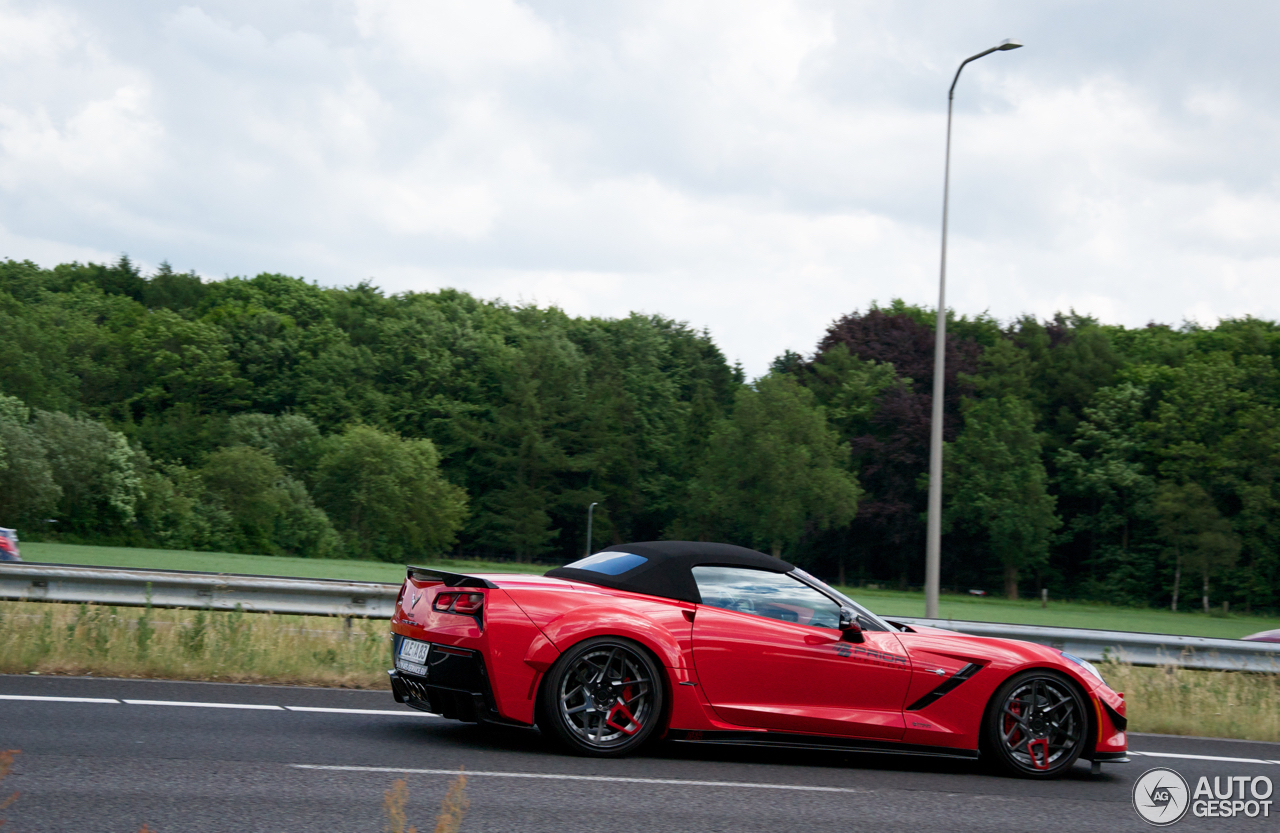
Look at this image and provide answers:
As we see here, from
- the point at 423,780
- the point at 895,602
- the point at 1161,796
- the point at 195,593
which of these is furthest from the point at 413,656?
the point at 895,602

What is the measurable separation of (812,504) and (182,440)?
3576 cm

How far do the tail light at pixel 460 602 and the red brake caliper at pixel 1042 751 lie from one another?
3.75 m

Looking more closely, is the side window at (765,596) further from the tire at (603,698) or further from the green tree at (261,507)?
the green tree at (261,507)

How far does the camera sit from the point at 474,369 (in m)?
81.6

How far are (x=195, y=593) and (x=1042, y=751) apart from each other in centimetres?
868

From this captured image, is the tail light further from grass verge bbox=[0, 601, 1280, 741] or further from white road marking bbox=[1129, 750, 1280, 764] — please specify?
white road marking bbox=[1129, 750, 1280, 764]

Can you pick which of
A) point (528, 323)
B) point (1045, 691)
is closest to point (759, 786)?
point (1045, 691)

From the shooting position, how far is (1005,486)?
215 feet

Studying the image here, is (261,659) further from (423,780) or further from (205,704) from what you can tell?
(423,780)

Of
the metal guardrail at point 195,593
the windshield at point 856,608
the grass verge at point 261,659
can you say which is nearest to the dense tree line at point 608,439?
the metal guardrail at point 195,593

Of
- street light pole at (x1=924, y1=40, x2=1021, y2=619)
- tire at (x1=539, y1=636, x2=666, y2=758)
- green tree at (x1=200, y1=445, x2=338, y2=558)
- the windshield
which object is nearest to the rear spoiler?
tire at (x1=539, y1=636, x2=666, y2=758)

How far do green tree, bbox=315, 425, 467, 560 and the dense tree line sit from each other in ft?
0.56

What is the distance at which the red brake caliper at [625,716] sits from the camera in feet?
24.7

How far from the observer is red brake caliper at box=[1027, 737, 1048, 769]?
8.10 m
